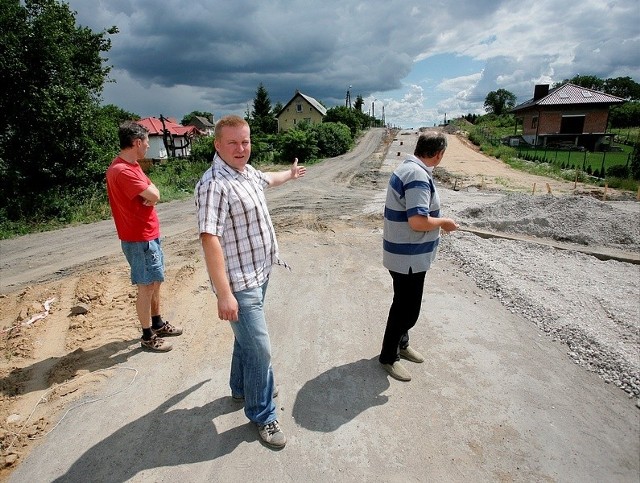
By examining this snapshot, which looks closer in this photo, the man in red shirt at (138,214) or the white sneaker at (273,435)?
the white sneaker at (273,435)

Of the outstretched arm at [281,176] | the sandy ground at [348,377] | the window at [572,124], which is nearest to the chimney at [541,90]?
the window at [572,124]

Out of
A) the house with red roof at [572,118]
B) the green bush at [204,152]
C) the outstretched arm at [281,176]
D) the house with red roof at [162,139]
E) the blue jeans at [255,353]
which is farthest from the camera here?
the house with red roof at [162,139]

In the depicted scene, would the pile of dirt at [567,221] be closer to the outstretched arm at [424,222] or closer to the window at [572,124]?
the outstretched arm at [424,222]

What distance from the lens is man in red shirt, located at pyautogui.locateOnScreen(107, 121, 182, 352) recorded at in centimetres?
304

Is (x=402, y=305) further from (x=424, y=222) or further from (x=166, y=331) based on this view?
(x=166, y=331)

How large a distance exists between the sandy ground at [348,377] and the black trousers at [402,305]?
0.34 m

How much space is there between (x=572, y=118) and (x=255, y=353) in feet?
132

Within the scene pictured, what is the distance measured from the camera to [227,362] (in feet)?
10.8

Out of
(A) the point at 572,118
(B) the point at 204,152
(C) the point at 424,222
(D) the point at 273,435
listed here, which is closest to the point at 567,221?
(C) the point at 424,222

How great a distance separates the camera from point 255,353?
2.23 m

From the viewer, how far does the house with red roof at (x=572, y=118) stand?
1245 inches

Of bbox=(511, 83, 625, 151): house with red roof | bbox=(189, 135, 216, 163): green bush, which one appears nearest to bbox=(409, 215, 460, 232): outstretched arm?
bbox=(189, 135, 216, 163): green bush

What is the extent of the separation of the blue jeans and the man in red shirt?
4.71 ft

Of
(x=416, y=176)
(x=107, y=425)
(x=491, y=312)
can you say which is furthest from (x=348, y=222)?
(x=107, y=425)
